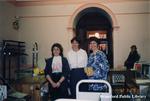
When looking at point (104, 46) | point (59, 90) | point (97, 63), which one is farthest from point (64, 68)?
point (104, 46)

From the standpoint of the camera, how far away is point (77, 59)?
5.06 meters

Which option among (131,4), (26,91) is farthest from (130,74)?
(131,4)

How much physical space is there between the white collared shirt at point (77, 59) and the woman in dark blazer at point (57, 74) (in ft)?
0.30

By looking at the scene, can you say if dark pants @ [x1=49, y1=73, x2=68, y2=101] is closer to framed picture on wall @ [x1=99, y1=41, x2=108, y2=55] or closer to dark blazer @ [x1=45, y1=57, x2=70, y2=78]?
dark blazer @ [x1=45, y1=57, x2=70, y2=78]

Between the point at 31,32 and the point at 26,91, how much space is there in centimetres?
471

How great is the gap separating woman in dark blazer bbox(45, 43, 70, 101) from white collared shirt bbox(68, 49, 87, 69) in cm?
9

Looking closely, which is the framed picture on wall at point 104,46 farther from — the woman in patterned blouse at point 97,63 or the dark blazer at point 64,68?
the woman in patterned blouse at point 97,63

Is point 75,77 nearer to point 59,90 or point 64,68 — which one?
point 64,68

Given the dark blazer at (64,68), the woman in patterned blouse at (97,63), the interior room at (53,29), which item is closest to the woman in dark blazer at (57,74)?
the dark blazer at (64,68)

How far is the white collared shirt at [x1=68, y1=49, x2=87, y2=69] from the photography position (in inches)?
198

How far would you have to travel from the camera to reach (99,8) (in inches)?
408

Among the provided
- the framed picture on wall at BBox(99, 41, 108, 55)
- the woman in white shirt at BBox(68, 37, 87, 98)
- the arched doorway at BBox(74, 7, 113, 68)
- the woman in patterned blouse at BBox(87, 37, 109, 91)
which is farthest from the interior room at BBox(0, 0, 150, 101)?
the woman in patterned blouse at BBox(87, 37, 109, 91)

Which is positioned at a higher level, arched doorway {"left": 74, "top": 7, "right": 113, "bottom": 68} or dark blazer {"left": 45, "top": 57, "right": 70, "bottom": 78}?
arched doorway {"left": 74, "top": 7, "right": 113, "bottom": 68}

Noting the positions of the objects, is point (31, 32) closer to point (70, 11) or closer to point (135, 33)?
point (70, 11)
